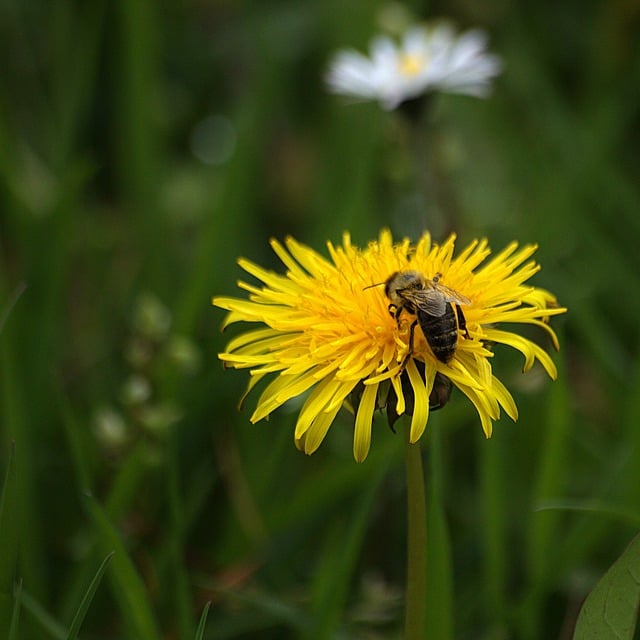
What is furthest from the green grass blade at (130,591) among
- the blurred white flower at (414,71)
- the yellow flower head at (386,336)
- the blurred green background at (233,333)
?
the blurred white flower at (414,71)

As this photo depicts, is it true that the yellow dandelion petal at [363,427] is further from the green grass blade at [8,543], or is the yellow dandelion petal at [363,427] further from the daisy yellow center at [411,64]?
the daisy yellow center at [411,64]

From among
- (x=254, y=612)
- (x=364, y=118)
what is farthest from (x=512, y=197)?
(x=254, y=612)

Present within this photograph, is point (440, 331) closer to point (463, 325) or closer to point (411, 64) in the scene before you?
point (463, 325)

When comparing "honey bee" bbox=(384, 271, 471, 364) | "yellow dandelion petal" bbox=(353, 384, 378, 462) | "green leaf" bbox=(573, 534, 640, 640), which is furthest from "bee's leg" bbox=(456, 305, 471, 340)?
"green leaf" bbox=(573, 534, 640, 640)

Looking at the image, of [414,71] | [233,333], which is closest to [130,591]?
[233,333]

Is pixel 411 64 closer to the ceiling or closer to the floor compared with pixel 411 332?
closer to the ceiling

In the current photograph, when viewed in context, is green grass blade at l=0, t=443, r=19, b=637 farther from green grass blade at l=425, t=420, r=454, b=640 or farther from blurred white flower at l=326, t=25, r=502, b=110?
blurred white flower at l=326, t=25, r=502, b=110

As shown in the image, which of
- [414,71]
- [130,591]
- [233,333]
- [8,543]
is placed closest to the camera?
[8,543]
